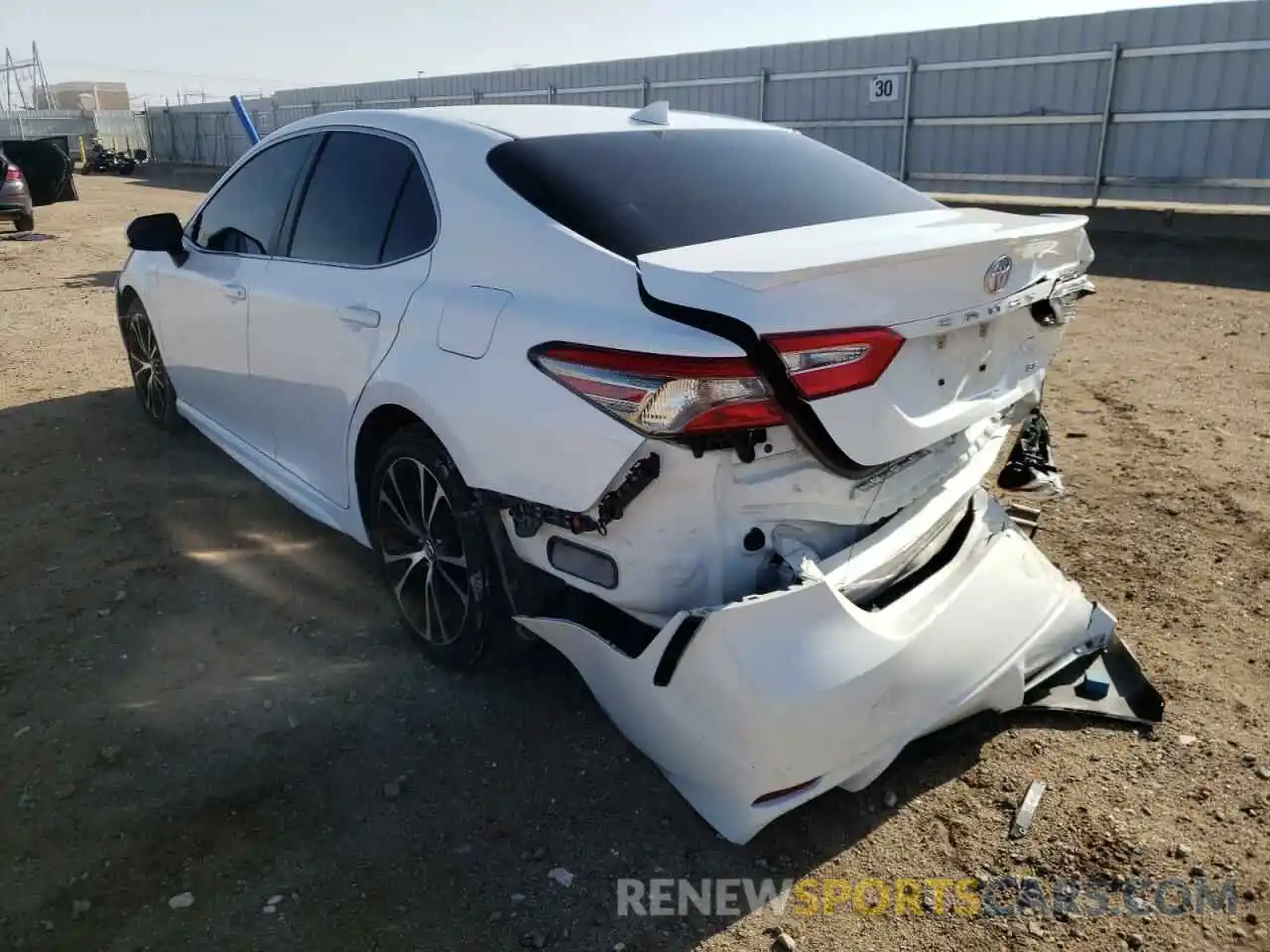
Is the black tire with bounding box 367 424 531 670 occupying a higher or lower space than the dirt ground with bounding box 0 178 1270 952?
higher

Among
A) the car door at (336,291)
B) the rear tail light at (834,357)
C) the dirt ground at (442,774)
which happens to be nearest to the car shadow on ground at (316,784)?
the dirt ground at (442,774)

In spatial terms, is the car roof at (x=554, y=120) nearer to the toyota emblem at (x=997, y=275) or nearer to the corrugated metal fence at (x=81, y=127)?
the toyota emblem at (x=997, y=275)

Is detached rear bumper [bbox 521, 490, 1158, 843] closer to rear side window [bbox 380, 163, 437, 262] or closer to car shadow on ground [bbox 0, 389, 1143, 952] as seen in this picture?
car shadow on ground [bbox 0, 389, 1143, 952]

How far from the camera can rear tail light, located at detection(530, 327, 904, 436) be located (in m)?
2.17

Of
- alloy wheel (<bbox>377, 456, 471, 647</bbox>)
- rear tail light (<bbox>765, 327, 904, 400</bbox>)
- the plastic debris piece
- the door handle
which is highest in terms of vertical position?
rear tail light (<bbox>765, 327, 904, 400</bbox>)

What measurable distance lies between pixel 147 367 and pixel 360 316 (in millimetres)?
3046

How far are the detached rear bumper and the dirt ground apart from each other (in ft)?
0.89

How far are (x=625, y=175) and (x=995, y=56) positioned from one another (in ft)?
46.9

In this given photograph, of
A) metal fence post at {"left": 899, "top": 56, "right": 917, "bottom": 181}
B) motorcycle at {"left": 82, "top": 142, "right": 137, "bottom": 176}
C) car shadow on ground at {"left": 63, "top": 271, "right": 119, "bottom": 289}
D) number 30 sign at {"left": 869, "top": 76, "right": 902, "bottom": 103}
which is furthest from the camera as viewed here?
motorcycle at {"left": 82, "top": 142, "right": 137, "bottom": 176}

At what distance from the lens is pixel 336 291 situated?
338 cm

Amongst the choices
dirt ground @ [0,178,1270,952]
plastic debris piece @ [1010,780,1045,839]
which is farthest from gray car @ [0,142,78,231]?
plastic debris piece @ [1010,780,1045,839]

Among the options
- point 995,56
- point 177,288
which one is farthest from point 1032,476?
point 995,56

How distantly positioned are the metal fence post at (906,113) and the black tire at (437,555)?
585 inches

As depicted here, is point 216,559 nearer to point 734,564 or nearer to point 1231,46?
point 734,564
